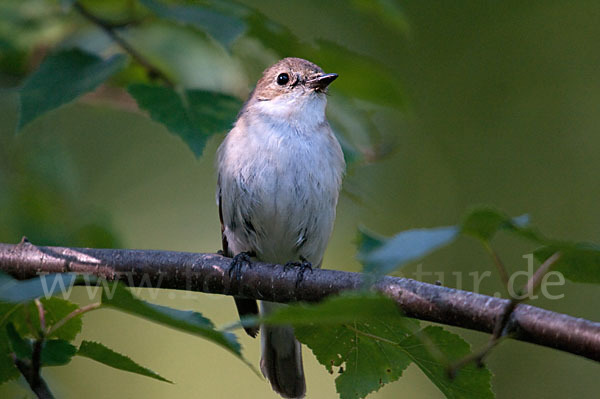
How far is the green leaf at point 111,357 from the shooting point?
2373 mm

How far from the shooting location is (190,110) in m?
3.48

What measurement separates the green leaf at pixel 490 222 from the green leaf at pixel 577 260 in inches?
3.6

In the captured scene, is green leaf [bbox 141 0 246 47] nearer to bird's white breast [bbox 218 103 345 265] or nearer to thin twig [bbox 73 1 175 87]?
thin twig [bbox 73 1 175 87]

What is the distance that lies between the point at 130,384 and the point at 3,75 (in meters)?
4.46

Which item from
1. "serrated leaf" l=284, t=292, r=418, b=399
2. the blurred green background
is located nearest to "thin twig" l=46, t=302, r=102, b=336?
"serrated leaf" l=284, t=292, r=418, b=399

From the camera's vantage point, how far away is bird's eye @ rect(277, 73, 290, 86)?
17.0ft

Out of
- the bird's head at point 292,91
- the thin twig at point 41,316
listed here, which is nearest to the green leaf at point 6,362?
the thin twig at point 41,316

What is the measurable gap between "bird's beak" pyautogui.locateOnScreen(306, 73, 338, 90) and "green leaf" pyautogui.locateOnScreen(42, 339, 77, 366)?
235 centimetres

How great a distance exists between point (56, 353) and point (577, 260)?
1727 mm

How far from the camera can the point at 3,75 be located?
14.5 feet

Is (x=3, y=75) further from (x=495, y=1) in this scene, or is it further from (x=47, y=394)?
(x=495, y=1)

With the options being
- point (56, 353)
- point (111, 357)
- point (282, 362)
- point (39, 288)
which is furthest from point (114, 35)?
point (282, 362)

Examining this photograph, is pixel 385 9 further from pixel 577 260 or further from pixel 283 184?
pixel 577 260

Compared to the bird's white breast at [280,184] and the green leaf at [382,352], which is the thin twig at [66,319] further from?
the bird's white breast at [280,184]
